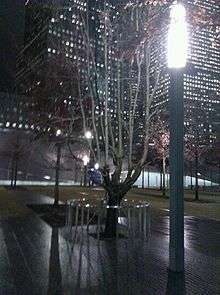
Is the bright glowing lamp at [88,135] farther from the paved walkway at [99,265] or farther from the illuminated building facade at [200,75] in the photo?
the paved walkway at [99,265]

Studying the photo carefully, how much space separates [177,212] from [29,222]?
871 cm

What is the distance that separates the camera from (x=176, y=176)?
8.25m

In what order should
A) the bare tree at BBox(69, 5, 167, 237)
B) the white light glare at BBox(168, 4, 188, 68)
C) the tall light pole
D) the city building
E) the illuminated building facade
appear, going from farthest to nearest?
the bare tree at BBox(69, 5, 167, 237), the city building, the illuminated building facade, the white light glare at BBox(168, 4, 188, 68), the tall light pole

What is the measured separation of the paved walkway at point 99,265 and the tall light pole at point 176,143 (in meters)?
0.50

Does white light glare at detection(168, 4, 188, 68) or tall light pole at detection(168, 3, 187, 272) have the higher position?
white light glare at detection(168, 4, 188, 68)

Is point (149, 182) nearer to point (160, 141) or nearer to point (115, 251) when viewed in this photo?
point (160, 141)

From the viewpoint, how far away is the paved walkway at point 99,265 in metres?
7.07

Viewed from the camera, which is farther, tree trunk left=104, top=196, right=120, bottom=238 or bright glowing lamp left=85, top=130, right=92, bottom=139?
bright glowing lamp left=85, top=130, right=92, bottom=139

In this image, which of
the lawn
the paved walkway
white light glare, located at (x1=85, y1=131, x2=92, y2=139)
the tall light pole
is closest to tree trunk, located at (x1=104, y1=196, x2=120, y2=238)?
the paved walkway

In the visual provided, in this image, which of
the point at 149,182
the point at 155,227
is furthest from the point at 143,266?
the point at 149,182

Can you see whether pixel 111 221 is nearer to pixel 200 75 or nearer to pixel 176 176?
pixel 176 176

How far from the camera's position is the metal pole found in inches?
317

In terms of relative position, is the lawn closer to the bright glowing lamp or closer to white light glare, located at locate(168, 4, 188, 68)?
the bright glowing lamp

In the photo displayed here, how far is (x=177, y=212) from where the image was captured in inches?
320
